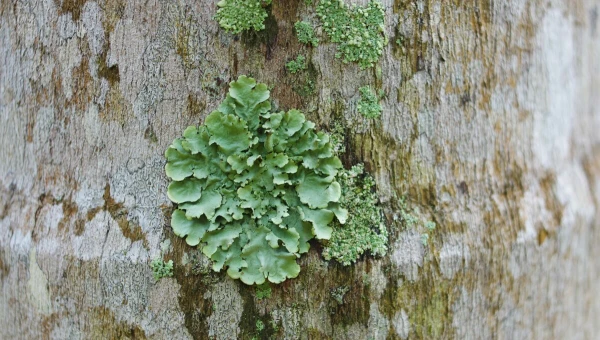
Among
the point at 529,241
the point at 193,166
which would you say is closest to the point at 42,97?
A: the point at 193,166

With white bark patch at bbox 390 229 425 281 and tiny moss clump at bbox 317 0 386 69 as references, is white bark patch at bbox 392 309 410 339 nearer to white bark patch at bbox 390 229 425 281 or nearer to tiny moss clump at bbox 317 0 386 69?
white bark patch at bbox 390 229 425 281

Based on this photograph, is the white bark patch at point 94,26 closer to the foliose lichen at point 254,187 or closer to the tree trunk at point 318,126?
the tree trunk at point 318,126

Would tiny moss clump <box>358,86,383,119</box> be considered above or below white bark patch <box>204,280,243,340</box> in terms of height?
above

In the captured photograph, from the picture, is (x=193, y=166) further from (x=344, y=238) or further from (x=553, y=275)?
(x=553, y=275)

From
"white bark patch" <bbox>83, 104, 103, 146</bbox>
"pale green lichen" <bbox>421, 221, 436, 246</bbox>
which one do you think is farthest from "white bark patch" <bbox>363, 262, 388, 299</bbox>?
"white bark patch" <bbox>83, 104, 103, 146</bbox>

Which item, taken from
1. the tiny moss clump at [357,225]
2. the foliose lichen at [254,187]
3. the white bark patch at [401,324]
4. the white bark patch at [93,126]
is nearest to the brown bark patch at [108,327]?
the foliose lichen at [254,187]

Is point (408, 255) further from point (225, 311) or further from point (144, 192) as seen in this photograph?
point (144, 192)
